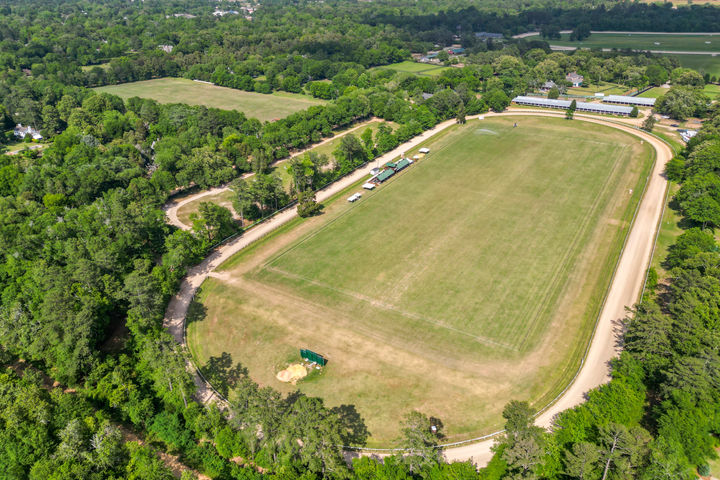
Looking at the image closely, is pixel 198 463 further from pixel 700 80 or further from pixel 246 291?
pixel 700 80

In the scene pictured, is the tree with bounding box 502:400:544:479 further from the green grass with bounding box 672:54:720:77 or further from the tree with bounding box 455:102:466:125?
the green grass with bounding box 672:54:720:77

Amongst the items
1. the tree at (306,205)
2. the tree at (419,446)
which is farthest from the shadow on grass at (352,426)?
the tree at (306,205)

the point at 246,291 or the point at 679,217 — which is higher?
the point at 679,217

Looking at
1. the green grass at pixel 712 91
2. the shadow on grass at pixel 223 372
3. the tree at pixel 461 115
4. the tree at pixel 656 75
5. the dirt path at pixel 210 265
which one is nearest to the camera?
the shadow on grass at pixel 223 372

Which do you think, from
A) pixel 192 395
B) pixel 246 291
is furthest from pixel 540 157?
pixel 192 395

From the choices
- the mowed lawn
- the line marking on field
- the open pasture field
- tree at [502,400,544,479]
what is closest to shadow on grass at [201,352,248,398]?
the open pasture field

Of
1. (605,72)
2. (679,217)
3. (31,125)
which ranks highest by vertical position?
(605,72)

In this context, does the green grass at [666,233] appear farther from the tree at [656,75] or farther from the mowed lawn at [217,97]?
the mowed lawn at [217,97]
